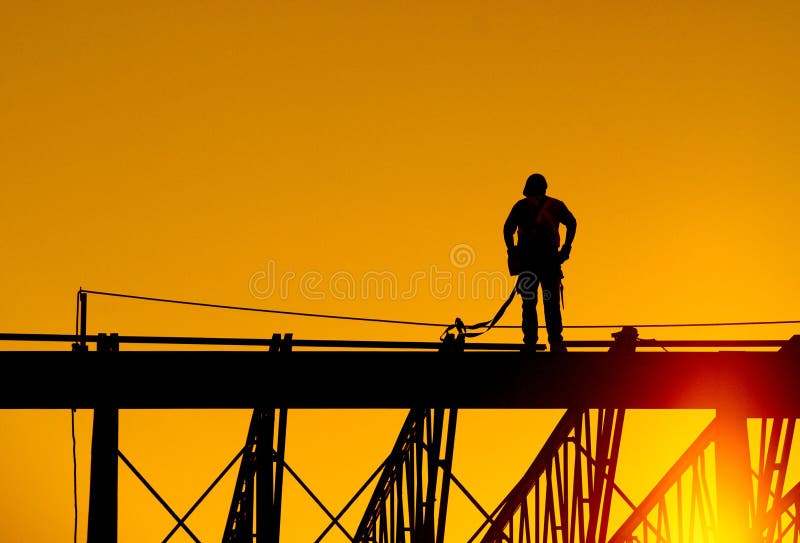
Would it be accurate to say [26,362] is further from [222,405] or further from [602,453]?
[602,453]

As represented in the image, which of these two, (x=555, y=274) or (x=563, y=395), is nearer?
(x=563, y=395)

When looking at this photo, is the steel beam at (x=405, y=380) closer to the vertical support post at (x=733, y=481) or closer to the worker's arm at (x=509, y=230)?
the vertical support post at (x=733, y=481)

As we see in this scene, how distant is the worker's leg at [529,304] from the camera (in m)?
19.4

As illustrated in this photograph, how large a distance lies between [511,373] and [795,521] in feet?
23.9

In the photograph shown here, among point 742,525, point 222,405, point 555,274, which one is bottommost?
point 742,525

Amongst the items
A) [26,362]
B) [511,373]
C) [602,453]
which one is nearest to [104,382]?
[26,362]

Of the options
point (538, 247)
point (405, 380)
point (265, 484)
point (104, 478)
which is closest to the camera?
point (104, 478)

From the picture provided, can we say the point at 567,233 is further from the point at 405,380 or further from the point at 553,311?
the point at 405,380

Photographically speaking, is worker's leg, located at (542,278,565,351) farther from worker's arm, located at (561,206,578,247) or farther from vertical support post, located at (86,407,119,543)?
vertical support post, located at (86,407,119,543)

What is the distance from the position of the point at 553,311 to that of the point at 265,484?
4.30 m

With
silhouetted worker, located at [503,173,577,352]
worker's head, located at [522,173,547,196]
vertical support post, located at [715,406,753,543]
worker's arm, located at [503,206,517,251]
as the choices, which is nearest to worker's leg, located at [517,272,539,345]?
silhouetted worker, located at [503,173,577,352]

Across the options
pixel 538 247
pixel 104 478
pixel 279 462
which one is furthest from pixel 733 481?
pixel 104 478

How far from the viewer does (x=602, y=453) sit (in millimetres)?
20219

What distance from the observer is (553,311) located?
63.9 ft
